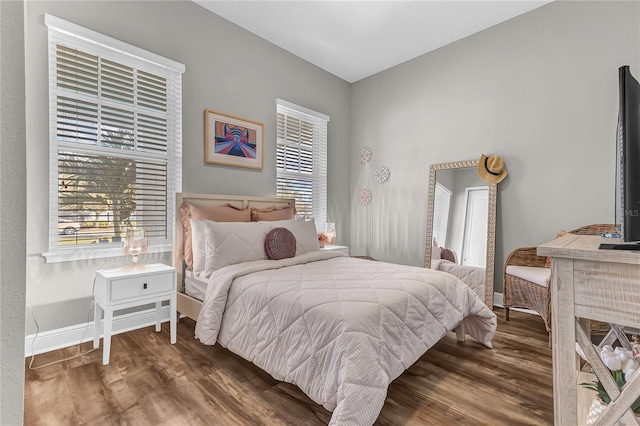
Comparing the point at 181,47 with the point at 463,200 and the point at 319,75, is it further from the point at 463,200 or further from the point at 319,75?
the point at 463,200

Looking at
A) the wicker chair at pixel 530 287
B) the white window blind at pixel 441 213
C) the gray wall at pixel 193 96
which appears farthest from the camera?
the white window blind at pixel 441 213

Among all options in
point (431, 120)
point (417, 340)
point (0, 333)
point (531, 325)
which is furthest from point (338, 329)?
point (431, 120)

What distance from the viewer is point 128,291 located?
205 cm

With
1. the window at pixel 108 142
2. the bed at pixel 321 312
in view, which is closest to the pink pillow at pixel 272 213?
the bed at pixel 321 312

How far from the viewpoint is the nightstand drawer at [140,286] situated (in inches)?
78.7

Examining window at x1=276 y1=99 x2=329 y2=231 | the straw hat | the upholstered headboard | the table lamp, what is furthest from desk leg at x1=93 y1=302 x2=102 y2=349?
the straw hat

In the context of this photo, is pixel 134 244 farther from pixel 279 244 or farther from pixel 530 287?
pixel 530 287

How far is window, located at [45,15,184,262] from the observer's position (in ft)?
7.18

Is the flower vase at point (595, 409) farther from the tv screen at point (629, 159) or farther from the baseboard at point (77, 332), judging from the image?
the baseboard at point (77, 332)

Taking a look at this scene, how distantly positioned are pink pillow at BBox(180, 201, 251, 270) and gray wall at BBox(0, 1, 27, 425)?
206cm

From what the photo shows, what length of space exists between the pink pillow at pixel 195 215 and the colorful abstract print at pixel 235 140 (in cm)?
66

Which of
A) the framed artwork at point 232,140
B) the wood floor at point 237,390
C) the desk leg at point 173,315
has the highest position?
the framed artwork at point 232,140

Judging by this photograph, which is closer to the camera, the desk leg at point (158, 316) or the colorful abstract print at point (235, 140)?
the desk leg at point (158, 316)

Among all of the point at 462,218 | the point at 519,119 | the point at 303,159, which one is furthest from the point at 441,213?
the point at 303,159
